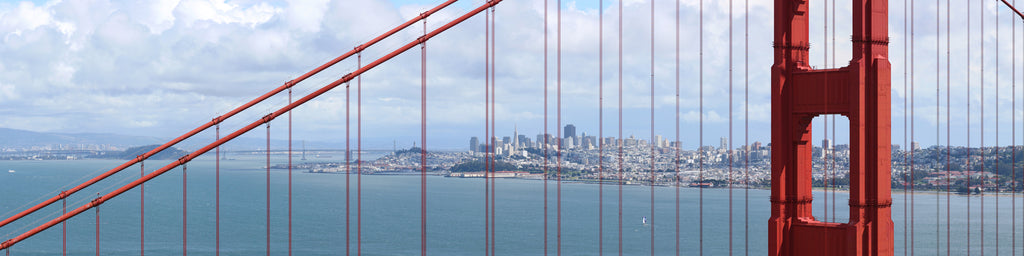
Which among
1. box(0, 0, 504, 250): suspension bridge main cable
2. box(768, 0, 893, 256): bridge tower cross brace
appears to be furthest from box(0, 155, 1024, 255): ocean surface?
box(768, 0, 893, 256): bridge tower cross brace

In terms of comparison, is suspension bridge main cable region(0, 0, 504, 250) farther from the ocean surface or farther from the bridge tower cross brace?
the ocean surface

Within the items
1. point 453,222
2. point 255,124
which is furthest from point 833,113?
point 453,222

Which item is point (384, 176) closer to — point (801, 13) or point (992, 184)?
point (992, 184)

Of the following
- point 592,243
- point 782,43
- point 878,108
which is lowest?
point 592,243

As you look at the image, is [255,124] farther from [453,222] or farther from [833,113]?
[453,222]

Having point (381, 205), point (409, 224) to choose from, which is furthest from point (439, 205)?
point (409, 224)

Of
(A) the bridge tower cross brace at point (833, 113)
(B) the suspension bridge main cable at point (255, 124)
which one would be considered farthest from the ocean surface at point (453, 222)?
(A) the bridge tower cross brace at point (833, 113)
